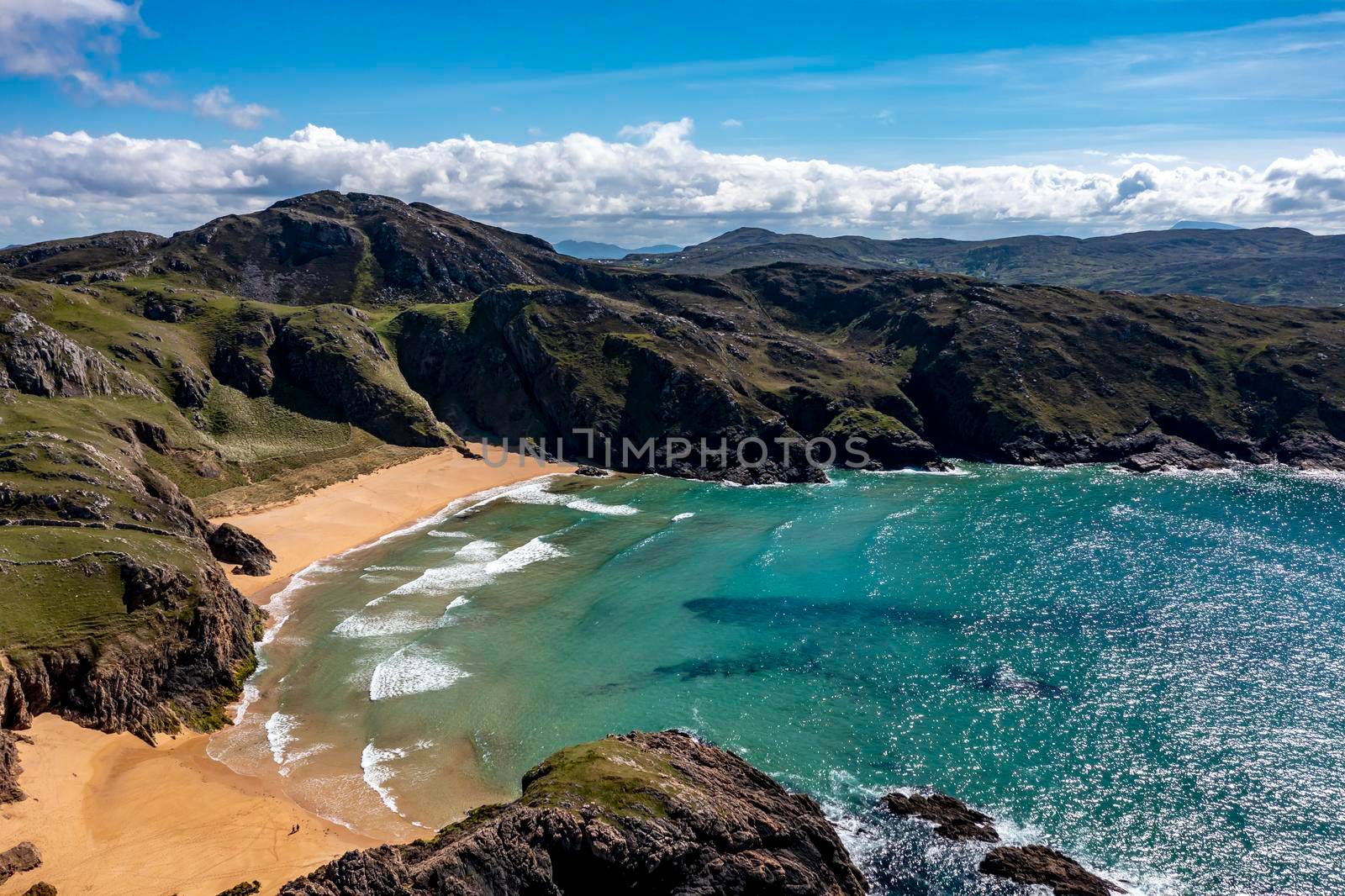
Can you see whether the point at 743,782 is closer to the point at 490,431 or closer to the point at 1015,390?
the point at 490,431

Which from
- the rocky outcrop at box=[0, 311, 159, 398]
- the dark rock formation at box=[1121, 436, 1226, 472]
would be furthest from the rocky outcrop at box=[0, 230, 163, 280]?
the dark rock formation at box=[1121, 436, 1226, 472]

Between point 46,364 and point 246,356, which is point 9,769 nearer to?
point 46,364

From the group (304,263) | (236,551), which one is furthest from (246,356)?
(304,263)

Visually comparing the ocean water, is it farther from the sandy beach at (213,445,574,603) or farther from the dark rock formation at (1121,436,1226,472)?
the dark rock formation at (1121,436,1226,472)

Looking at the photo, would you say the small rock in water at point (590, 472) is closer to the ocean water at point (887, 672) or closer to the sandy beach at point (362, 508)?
the sandy beach at point (362, 508)

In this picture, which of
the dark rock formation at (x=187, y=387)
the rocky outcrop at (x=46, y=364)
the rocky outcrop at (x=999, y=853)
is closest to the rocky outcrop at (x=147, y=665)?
the rocky outcrop at (x=46, y=364)

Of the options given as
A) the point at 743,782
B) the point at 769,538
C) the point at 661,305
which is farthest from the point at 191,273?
the point at 743,782
